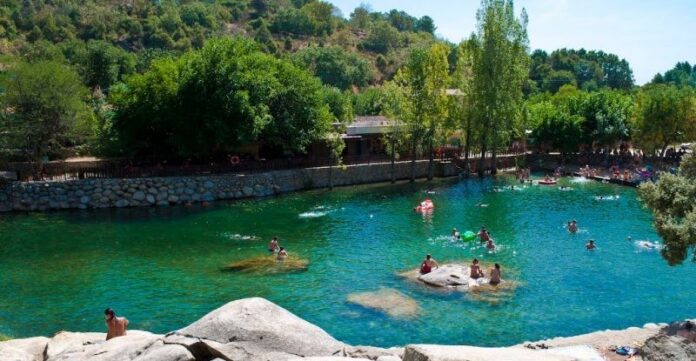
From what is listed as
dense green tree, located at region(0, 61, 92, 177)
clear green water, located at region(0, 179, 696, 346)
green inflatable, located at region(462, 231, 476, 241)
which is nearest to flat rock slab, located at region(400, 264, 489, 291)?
clear green water, located at region(0, 179, 696, 346)

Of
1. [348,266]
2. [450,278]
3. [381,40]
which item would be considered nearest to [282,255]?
[348,266]

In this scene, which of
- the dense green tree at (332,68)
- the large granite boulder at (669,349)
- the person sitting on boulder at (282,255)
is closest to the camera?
the large granite boulder at (669,349)

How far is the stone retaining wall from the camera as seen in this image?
51.2 meters

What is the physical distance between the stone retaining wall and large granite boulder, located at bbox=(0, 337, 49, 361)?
1359 inches

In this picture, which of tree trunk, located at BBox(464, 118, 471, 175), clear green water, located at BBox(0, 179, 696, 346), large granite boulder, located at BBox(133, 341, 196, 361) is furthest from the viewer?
tree trunk, located at BBox(464, 118, 471, 175)

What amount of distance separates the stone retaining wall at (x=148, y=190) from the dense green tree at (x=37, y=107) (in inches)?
142

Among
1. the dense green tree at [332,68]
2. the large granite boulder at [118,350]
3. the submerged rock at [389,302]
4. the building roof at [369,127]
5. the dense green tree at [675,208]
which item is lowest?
the submerged rock at [389,302]

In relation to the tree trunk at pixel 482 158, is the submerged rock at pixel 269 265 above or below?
below

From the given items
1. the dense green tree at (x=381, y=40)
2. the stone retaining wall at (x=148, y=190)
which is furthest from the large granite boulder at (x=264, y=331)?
the dense green tree at (x=381, y=40)

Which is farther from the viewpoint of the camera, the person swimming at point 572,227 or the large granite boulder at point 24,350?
the person swimming at point 572,227

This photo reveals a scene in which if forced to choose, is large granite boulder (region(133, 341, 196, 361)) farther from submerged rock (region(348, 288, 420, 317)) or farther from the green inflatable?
the green inflatable

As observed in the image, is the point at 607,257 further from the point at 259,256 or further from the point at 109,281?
the point at 109,281

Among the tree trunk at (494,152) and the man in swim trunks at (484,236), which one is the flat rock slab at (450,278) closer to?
the man in swim trunks at (484,236)

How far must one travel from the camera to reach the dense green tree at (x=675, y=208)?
74.0 feet
